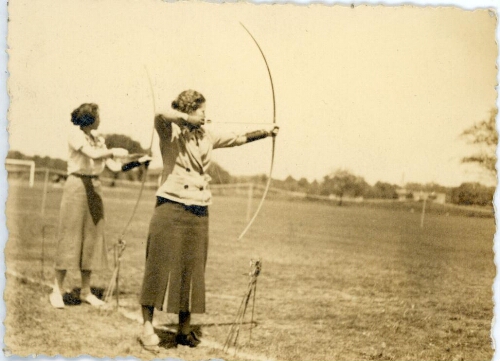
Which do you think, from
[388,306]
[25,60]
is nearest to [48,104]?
[25,60]

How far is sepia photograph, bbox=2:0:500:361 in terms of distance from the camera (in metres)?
3.76

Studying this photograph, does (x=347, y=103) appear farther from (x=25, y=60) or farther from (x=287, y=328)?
(x=25, y=60)

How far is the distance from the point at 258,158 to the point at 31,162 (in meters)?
1.44

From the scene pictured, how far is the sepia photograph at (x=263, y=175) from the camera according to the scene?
3.76 m

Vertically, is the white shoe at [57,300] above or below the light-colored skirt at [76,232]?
below

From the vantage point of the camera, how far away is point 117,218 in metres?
3.87

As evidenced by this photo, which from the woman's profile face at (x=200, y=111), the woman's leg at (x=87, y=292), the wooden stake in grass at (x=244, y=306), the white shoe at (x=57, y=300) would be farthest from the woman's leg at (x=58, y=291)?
the woman's profile face at (x=200, y=111)

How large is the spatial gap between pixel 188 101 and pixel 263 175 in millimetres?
719

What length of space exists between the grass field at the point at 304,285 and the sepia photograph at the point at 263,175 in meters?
0.01

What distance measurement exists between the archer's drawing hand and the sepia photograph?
41 millimetres

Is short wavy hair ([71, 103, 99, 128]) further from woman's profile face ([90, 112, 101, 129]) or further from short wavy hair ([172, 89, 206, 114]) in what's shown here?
short wavy hair ([172, 89, 206, 114])

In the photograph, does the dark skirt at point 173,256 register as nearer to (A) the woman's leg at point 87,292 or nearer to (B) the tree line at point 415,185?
(A) the woman's leg at point 87,292

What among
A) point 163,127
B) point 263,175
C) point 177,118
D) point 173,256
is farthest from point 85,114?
point 263,175

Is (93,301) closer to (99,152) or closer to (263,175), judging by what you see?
(99,152)
